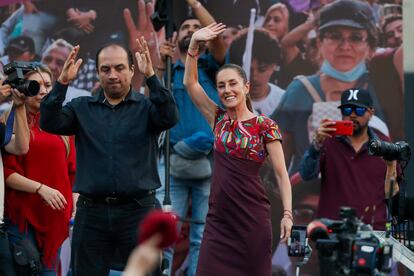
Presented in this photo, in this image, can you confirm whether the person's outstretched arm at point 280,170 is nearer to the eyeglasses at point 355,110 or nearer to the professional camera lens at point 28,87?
the eyeglasses at point 355,110

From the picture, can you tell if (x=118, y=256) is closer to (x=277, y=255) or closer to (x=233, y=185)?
(x=233, y=185)

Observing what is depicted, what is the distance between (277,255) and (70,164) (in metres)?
1.91

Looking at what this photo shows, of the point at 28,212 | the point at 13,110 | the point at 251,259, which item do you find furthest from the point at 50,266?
the point at 251,259

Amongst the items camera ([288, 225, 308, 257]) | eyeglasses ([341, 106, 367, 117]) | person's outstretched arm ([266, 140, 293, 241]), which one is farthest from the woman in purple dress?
eyeglasses ([341, 106, 367, 117])

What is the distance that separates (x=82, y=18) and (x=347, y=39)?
7.49 feet

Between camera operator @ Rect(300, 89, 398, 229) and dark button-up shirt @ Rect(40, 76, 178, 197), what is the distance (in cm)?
143

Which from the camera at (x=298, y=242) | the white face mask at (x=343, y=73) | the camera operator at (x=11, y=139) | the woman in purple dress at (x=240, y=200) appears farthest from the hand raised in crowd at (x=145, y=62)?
the white face mask at (x=343, y=73)

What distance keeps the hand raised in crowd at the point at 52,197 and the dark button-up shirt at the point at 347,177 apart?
1.90m

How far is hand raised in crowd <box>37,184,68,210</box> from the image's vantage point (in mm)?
6746

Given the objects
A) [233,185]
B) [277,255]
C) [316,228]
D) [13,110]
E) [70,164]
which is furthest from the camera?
[277,255]

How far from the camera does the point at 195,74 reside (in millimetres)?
6547

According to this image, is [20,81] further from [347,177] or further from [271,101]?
[347,177]

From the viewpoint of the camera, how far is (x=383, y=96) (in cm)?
795

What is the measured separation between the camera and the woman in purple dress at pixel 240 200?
241 inches
